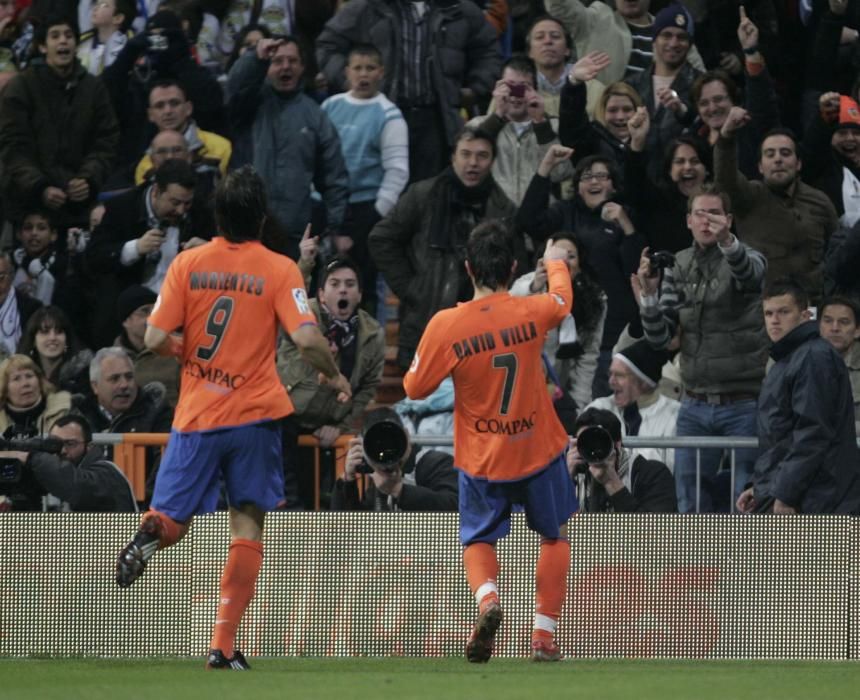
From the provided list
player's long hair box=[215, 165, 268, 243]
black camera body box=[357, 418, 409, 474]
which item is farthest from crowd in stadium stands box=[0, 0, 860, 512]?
player's long hair box=[215, 165, 268, 243]

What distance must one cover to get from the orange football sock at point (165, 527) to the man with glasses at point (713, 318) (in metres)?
4.56

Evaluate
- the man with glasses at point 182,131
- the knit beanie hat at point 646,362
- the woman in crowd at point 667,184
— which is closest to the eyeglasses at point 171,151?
the man with glasses at point 182,131

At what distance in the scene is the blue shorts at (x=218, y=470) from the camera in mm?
9242

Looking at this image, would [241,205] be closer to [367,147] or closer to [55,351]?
[55,351]

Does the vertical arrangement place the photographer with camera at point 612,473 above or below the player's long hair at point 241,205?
below

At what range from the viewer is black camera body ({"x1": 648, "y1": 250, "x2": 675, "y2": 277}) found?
13.2 metres

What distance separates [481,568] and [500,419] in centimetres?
70

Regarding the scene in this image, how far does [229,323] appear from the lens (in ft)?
30.4

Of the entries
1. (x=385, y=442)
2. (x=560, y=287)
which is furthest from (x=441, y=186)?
(x=560, y=287)

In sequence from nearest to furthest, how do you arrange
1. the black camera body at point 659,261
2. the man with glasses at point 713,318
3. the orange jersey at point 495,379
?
the orange jersey at point 495,379 → the man with glasses at point 713,318 → the black camera body at point 659,261

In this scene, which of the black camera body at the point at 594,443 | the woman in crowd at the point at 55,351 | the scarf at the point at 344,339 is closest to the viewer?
the black camera body at the point at 594,443

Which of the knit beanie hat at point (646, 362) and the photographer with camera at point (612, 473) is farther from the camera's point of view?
the knit beanie hat at point (646, 362)

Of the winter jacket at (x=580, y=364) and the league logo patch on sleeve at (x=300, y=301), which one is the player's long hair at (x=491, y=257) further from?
the winter jacket at (x=580, y=364)

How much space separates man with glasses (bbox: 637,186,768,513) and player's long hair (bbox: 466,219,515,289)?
3392 mm
